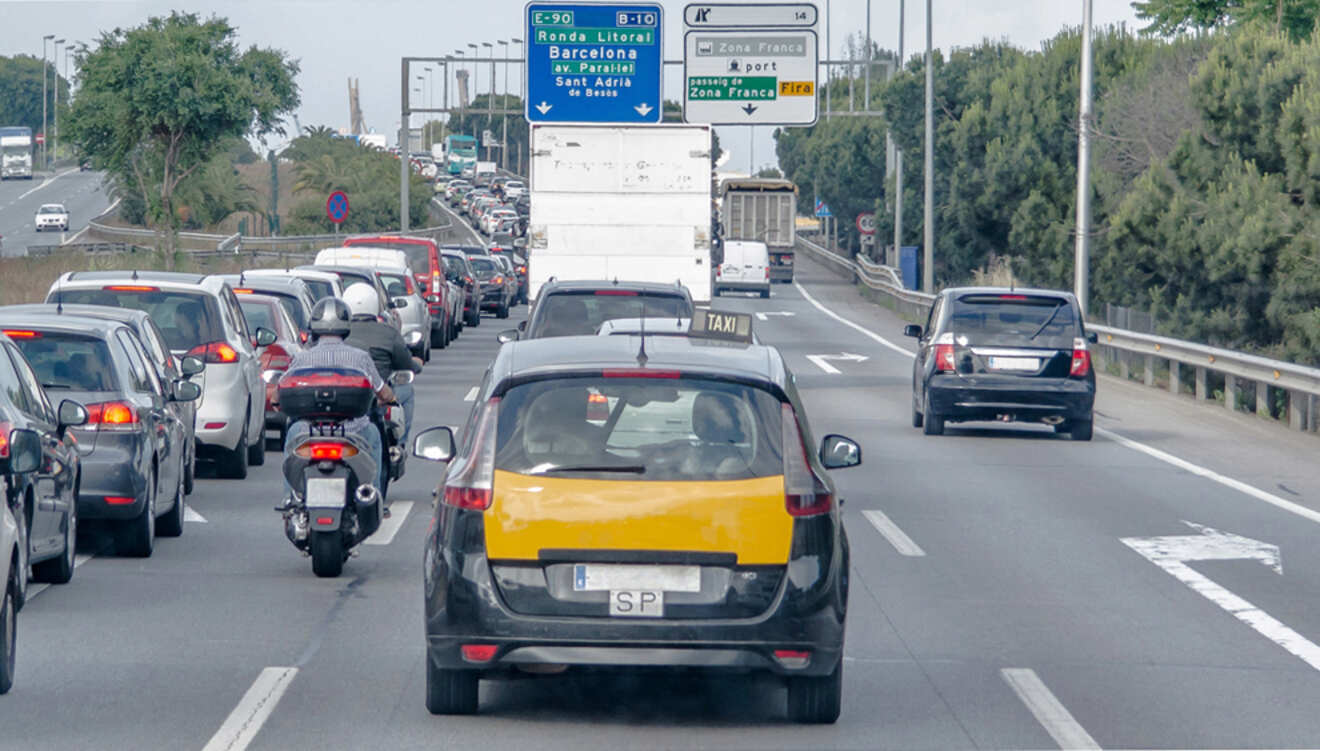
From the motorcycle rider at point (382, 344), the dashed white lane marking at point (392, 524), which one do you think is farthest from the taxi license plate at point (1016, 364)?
the motorcycle rider at point (382, 344)

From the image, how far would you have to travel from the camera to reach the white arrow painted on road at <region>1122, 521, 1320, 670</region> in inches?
416

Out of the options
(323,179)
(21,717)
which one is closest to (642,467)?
(21,717)

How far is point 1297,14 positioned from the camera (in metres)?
48.8

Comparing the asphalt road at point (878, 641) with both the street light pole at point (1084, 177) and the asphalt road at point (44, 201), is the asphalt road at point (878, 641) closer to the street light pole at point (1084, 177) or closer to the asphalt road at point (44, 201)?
the street light pole at point (1084, 177)

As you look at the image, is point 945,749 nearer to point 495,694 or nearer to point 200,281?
point 495,694

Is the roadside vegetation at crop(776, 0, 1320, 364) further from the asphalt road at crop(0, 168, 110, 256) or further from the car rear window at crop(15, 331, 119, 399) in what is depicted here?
the asphalt road at crop(0, 168, 110, 256)

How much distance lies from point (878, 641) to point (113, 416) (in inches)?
209

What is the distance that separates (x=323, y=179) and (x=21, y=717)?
96.4m

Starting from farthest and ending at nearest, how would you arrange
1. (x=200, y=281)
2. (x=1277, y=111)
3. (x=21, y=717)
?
(x=1277, y=111)
(x=200, y=281)
(x=21, y=717)

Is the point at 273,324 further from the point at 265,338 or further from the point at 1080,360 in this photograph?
the point at 1080,360

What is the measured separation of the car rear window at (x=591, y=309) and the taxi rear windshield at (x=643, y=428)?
10054mm

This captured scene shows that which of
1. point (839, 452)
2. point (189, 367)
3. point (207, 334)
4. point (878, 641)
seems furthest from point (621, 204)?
point (839, 452)

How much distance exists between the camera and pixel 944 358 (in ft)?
70.5

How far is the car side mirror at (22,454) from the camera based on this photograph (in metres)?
8.88
